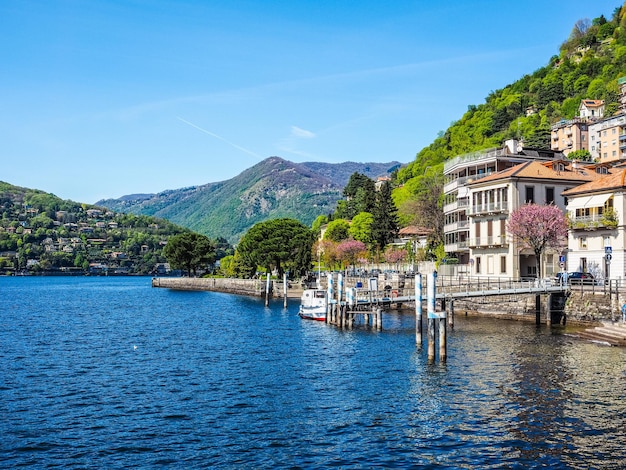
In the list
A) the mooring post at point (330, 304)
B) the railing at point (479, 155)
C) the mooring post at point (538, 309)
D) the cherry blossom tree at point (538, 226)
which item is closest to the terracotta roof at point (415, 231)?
the railing at point (479, 155)

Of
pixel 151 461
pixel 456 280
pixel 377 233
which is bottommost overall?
pixel 151 461

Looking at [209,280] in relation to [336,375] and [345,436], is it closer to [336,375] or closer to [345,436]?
[336,375]

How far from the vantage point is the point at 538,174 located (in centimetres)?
6956

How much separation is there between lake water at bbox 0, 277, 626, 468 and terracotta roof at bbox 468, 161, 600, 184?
71.1 ft

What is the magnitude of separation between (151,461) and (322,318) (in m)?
44.4

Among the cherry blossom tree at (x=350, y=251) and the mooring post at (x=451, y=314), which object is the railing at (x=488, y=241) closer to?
the mooring post at (x=451, y=314)

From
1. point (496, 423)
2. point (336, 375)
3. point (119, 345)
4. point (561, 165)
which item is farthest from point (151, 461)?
point (561, 165)

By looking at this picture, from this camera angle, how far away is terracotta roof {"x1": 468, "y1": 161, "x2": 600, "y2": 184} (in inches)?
2717

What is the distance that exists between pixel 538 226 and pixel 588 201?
16.5ft

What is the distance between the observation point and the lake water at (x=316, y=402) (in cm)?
2280

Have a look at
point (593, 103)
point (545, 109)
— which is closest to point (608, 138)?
point (593, 103)

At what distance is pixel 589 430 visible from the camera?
25078mm

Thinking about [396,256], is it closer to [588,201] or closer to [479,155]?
[479,155]

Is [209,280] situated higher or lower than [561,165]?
lower
